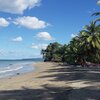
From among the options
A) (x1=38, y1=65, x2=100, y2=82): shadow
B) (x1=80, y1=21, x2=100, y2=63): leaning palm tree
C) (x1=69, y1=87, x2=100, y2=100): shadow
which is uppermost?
(x1=80, y1=21, x2=100, y2=63): leaning palm tree

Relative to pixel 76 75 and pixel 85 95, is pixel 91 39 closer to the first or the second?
pixel 76 75

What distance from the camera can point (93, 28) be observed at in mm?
64188

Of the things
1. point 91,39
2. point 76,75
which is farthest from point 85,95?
point 91,39

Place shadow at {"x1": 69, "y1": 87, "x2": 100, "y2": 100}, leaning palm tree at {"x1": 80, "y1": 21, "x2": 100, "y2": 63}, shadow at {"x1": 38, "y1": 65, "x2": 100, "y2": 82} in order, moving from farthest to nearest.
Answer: leaning palm tree at {"x1": 80, "y1": 21, "x2": 100, "y2": 63}
shadow at {"x1": 38, "y1": 65, "x2": 100, "y2": 82}
shadow at {"x1": 69, "y1": 87, "x2": 100, "y2": 100}

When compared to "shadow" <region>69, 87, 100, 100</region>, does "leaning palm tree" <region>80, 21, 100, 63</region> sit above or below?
above

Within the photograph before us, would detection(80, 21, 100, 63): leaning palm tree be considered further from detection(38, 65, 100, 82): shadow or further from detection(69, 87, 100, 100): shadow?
detection(69, 87, 100, 100): shadow

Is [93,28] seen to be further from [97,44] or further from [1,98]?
[1,98]

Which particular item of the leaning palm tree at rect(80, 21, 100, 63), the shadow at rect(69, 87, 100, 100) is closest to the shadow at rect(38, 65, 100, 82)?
the shadow at rect(69, 87, 100, 100)

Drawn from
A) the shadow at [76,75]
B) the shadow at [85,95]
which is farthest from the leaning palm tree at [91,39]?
the shadow at [85,95]

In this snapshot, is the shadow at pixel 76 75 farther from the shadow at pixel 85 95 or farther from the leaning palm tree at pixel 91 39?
the leaning palm tree at pixel 91 39

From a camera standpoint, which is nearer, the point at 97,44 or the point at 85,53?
the point at 97,44

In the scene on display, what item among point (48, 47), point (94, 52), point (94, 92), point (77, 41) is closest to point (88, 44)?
point (94, 52)

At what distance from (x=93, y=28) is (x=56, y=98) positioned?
4871cm

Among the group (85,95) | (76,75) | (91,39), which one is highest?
(91,39)
